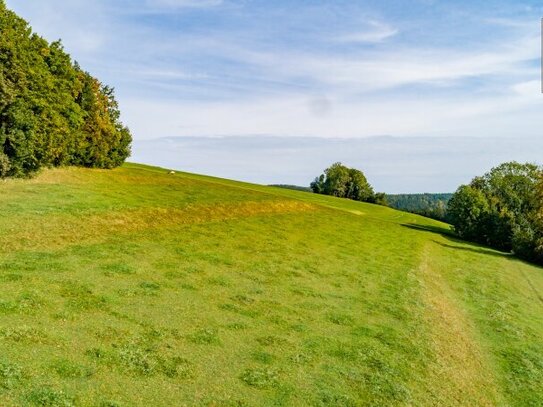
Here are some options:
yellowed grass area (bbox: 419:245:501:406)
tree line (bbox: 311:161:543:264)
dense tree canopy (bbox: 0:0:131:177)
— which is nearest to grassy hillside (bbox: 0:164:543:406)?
yellowed grass area (bbox: 419:245:501:406)

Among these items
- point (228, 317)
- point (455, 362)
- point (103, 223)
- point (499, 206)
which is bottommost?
point (455, 362)

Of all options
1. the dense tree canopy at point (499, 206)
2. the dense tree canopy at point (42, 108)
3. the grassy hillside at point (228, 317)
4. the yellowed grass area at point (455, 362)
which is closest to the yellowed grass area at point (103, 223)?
the grassy hillside at point (228, 317)

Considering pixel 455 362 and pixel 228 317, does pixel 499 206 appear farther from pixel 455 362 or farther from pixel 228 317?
pixel 228 317

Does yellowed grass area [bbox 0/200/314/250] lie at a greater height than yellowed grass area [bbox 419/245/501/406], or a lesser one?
greater

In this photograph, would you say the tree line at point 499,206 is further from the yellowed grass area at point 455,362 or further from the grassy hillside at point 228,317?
the yellowed grass area at point 455,362

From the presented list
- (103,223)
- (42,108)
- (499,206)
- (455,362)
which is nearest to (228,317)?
(455,362)

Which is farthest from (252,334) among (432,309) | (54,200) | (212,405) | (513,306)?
(54,200)

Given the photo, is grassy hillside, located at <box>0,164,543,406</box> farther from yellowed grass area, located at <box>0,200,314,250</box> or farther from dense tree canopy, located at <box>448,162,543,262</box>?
dense tree canopy, located at <box>448,162,543,262</box>

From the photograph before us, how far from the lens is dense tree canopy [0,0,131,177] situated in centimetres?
4962

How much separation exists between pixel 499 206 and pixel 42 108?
8529cm

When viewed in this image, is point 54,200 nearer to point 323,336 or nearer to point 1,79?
point 1,79

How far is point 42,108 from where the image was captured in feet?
180

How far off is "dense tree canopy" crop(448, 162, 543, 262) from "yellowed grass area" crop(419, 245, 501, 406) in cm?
5603

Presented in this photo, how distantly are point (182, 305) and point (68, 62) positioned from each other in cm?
5328
